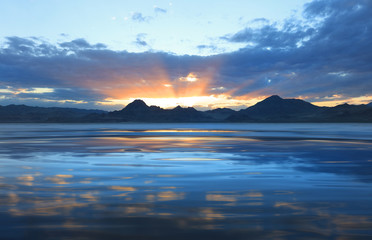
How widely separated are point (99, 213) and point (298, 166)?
43.7 ft

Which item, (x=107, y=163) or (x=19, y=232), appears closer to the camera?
(x=19, y=232)

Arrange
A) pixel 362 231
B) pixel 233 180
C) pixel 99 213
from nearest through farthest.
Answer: pixel 362 231
pixel 99 213
pixel 233 180

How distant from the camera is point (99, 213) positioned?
31.7ft

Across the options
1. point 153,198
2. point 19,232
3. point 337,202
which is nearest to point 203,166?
point 153,198

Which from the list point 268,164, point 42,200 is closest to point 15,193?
point 42,200

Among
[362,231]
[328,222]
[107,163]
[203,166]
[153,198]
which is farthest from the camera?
[107,163]

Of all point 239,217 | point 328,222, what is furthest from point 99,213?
point 328,222

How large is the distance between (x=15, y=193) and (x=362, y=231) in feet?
35.5

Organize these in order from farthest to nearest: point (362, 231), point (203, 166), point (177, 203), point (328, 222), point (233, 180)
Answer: point (203, 166) → point (233, 180) → point (177, 203) → point (328, 222) → point (362, 231)

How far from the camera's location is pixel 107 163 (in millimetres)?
21000

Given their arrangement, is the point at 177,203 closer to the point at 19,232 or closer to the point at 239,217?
the point at 239,217

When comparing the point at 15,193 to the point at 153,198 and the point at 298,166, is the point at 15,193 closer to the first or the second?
the point at 153,198

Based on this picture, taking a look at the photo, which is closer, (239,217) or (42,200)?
(239,217)

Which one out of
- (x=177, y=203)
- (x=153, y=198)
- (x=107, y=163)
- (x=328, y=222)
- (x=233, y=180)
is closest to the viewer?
(x=328, y=222)
